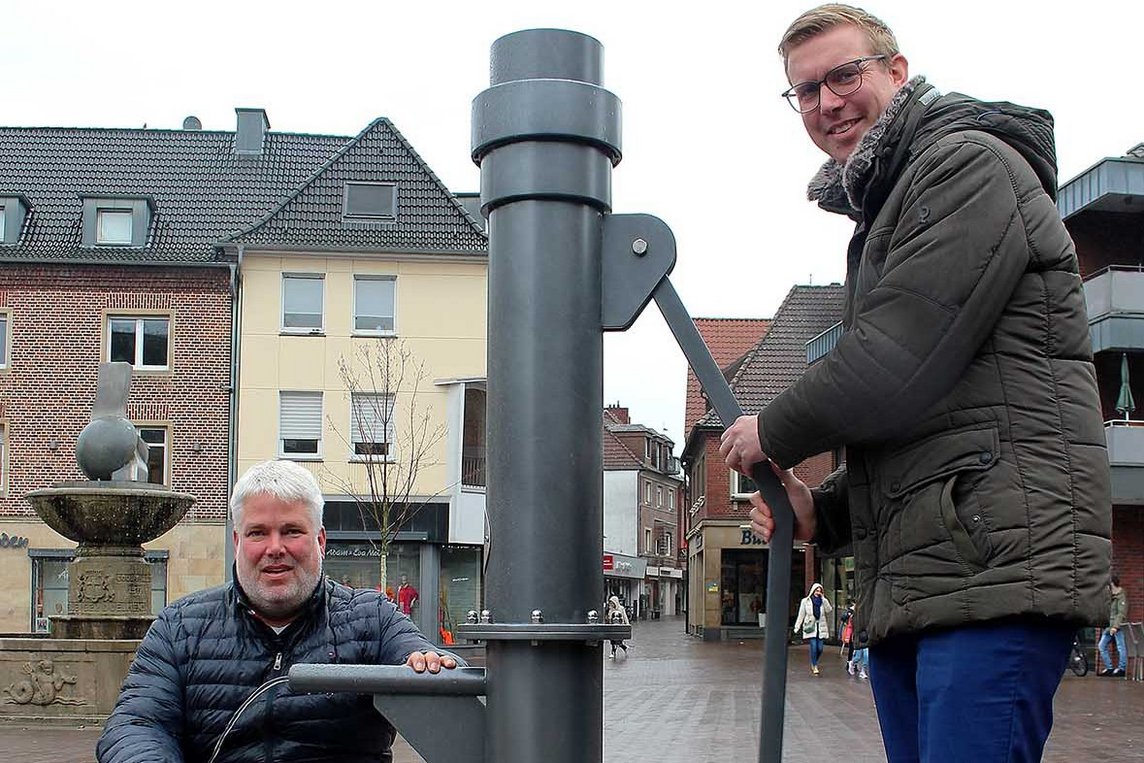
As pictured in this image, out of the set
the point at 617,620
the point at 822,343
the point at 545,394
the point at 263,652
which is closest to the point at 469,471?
the point at 822,343

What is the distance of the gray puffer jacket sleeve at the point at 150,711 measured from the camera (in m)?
2.96

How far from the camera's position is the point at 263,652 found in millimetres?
3232

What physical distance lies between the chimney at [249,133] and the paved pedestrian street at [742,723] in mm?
17560

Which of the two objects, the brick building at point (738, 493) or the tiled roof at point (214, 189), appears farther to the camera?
the brick building at point (738, 493)

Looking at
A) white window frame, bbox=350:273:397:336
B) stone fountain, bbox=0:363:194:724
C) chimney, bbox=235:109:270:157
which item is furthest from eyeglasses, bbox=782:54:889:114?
chimney, bbox=235:109:270:157

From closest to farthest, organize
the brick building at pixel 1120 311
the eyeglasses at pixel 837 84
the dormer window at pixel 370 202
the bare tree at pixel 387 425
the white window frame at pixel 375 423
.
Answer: the eyeglasses at pixel 837 84 < the brick building at pixel 1120 311 < the bare tree at pixel 387 425 < the white window frame at pixel 375 423 < the dormer window at pixel 370 202

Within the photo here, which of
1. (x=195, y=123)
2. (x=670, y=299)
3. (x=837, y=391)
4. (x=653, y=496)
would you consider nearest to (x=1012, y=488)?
(x=837, y=391)

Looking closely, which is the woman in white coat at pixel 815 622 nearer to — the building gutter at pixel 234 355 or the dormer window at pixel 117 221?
the building gutter at pixel 234 355

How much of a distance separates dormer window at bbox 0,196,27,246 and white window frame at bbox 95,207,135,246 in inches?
67.5

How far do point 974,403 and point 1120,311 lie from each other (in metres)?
23.6

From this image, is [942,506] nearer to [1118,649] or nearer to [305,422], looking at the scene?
[1118,649]

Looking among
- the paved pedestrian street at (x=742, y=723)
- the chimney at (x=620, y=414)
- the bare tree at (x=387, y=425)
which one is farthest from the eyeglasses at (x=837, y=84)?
the chimney at (x=620, y=414)

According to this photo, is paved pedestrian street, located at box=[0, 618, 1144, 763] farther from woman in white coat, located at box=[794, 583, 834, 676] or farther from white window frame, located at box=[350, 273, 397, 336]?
white window frame, located at box=[350, 273, 397, 336]

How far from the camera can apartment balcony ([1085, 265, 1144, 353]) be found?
23.7m
